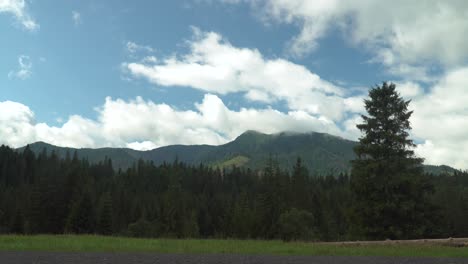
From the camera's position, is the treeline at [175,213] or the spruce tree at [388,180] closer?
the spruce tree at [388,180]

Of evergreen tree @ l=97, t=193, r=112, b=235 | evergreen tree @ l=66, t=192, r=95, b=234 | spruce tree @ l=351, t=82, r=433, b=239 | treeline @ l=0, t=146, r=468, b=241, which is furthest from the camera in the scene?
treeline @ l=0, t=146, r=468, b=241

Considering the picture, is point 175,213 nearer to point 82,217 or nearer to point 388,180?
point 82,217

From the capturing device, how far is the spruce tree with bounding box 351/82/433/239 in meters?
28.1

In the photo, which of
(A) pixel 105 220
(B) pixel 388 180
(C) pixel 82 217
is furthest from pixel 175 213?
(B) pixel 388 180

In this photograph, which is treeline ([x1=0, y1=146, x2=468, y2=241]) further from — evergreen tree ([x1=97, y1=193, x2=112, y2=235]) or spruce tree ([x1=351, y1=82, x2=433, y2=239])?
Result: spruce tree ([x1=351, y1=82, x2=433, y2=239])

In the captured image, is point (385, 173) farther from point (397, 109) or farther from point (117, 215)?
point (117, 215)

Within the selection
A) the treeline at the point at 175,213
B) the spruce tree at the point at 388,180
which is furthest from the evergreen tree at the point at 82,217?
the spruce tree at the point at 388,180

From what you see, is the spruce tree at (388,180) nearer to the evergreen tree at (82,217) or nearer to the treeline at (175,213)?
the treeline at (175,213)

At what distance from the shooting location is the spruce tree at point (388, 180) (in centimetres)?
2806

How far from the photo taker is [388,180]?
28.5 metres

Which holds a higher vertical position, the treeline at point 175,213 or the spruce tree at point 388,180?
the spruce tree at point 388,180

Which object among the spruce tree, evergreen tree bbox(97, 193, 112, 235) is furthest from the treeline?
the spruce tree

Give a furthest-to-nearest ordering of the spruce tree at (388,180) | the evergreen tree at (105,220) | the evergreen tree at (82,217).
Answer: the evergreen tree at (105,220) → the evergreen tree at (82,217) → the spruce tree at (388,180)

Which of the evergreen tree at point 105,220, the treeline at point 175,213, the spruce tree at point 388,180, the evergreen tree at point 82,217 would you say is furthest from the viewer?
the treeline at point 175,213
